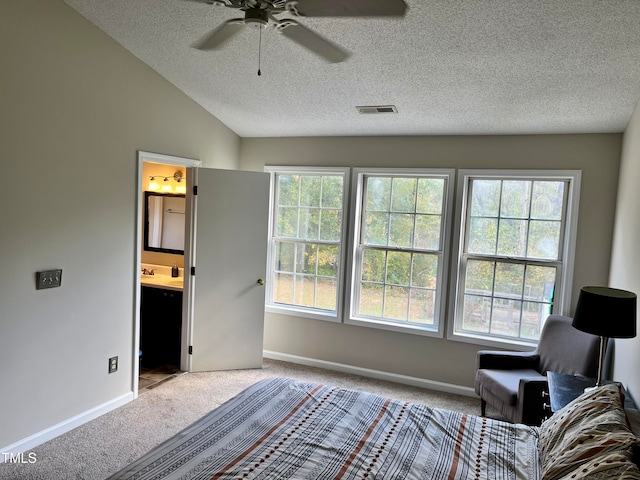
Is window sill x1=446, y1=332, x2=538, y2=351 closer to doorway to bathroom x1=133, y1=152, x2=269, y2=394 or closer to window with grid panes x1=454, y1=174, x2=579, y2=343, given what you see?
window with grid panes x1=454, y1=174, x2=579, y2=343

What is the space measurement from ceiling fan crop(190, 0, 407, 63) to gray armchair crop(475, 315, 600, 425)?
2496 millimetres

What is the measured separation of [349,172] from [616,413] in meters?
3.13

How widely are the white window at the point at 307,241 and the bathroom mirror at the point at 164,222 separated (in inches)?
42.3

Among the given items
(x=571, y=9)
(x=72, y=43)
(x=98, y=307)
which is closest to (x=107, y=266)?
(x=98, y=307)

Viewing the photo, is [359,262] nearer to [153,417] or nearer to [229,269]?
[229,269]

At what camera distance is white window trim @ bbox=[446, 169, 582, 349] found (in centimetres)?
378

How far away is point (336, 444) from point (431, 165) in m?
2.88

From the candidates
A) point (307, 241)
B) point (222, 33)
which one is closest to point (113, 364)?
point (307, 241)

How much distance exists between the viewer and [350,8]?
1.96 m

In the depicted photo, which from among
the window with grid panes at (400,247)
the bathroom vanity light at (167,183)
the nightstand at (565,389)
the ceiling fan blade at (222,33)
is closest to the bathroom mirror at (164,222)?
the bathroom vanity light at (167,183)

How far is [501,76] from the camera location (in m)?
3.02

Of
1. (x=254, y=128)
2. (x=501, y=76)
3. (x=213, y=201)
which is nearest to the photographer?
(x=501, y=76)

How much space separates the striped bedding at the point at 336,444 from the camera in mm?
1768

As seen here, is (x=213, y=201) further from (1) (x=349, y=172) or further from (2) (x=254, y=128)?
(1) (x=349, y=172)
